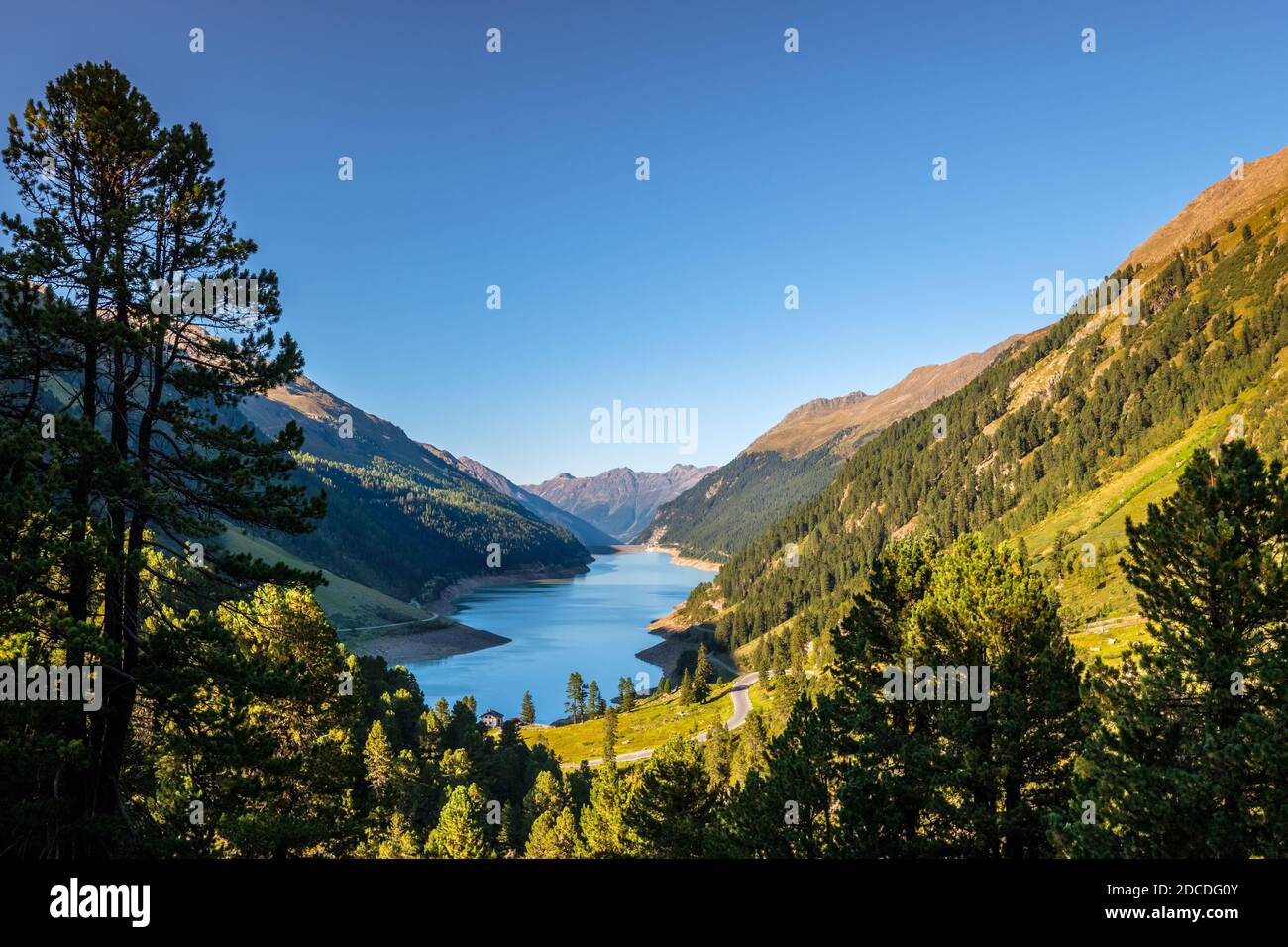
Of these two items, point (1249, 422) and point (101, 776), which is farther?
point (1249, 422)

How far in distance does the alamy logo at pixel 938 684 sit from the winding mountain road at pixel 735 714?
3537 centimetres

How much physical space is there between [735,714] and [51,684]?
98305mm

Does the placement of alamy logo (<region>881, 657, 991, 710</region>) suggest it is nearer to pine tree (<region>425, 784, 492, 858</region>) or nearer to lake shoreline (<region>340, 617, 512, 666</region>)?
pine tree (<region>425, 784, 492, 858</region>)

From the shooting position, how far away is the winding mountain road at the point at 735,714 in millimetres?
83406

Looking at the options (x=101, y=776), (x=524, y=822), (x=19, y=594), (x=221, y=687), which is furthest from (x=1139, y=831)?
(x=524, y=822)

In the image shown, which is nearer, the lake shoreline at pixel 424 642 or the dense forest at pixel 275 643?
the dense forest at pixel 275 643

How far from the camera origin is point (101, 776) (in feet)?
43.7

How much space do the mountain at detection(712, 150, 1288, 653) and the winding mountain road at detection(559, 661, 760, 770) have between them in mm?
16497

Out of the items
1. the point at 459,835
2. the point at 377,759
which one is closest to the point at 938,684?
the point at 459,835
